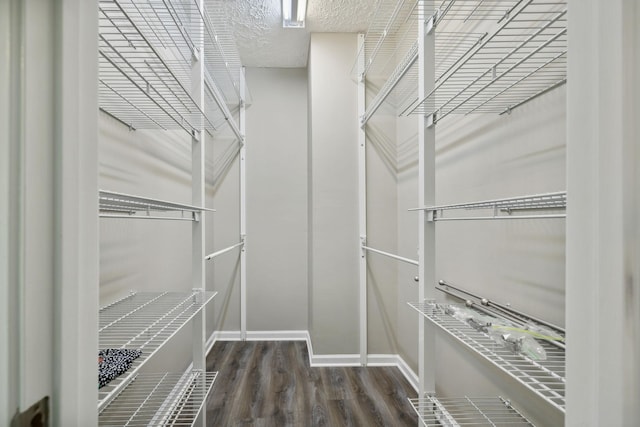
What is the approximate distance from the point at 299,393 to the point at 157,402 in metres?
0.91

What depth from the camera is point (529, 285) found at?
1019 mm

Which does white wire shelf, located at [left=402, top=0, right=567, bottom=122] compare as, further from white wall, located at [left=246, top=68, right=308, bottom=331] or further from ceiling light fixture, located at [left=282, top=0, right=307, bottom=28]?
white wall, located at [left=246, top=68, right=308, bottom=331]

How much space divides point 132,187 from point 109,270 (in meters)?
0.37

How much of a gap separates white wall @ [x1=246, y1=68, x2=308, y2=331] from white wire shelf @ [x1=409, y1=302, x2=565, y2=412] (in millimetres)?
1922

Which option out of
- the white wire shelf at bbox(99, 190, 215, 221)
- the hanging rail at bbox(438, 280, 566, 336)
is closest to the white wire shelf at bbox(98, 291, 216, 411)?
the white wire shelf at bbox(99, 190, 215, 221)

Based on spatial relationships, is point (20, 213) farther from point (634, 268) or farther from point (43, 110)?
point (634, 268)

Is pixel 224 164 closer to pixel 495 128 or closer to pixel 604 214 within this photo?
pixel 495 128

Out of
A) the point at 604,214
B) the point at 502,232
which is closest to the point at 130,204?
the point at 604,214

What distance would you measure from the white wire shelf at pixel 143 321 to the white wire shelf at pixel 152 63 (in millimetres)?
729

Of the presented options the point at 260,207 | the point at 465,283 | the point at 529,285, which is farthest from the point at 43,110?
the point at 260,207

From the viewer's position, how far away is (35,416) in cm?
33

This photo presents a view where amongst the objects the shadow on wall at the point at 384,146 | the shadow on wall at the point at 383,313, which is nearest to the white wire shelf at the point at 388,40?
the shadow on wall at the point at 384,146

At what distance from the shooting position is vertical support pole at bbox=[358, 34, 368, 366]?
2301 mm

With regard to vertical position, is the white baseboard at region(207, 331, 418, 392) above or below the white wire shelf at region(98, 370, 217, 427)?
below
